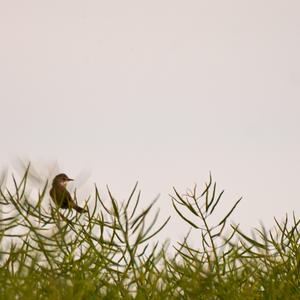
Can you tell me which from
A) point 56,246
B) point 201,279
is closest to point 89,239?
point 56,246

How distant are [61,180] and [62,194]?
17 centimetres

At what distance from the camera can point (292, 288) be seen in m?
4.54

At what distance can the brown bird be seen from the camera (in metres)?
4.57

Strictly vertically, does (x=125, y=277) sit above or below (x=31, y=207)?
below

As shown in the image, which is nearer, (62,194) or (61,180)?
(61,180)

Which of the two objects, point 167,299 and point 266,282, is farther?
point 266,282

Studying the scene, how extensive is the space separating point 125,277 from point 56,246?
1.46 feet

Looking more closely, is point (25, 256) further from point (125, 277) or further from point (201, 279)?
point (201, 279)

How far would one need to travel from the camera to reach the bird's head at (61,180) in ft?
14.8

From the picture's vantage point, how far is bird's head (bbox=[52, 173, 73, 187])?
4512 mm

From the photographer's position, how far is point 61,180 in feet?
15.3

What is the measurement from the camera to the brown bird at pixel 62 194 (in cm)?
457

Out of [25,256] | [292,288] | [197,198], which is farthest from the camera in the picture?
[197,198]

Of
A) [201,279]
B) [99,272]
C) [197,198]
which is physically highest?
[197,198]
